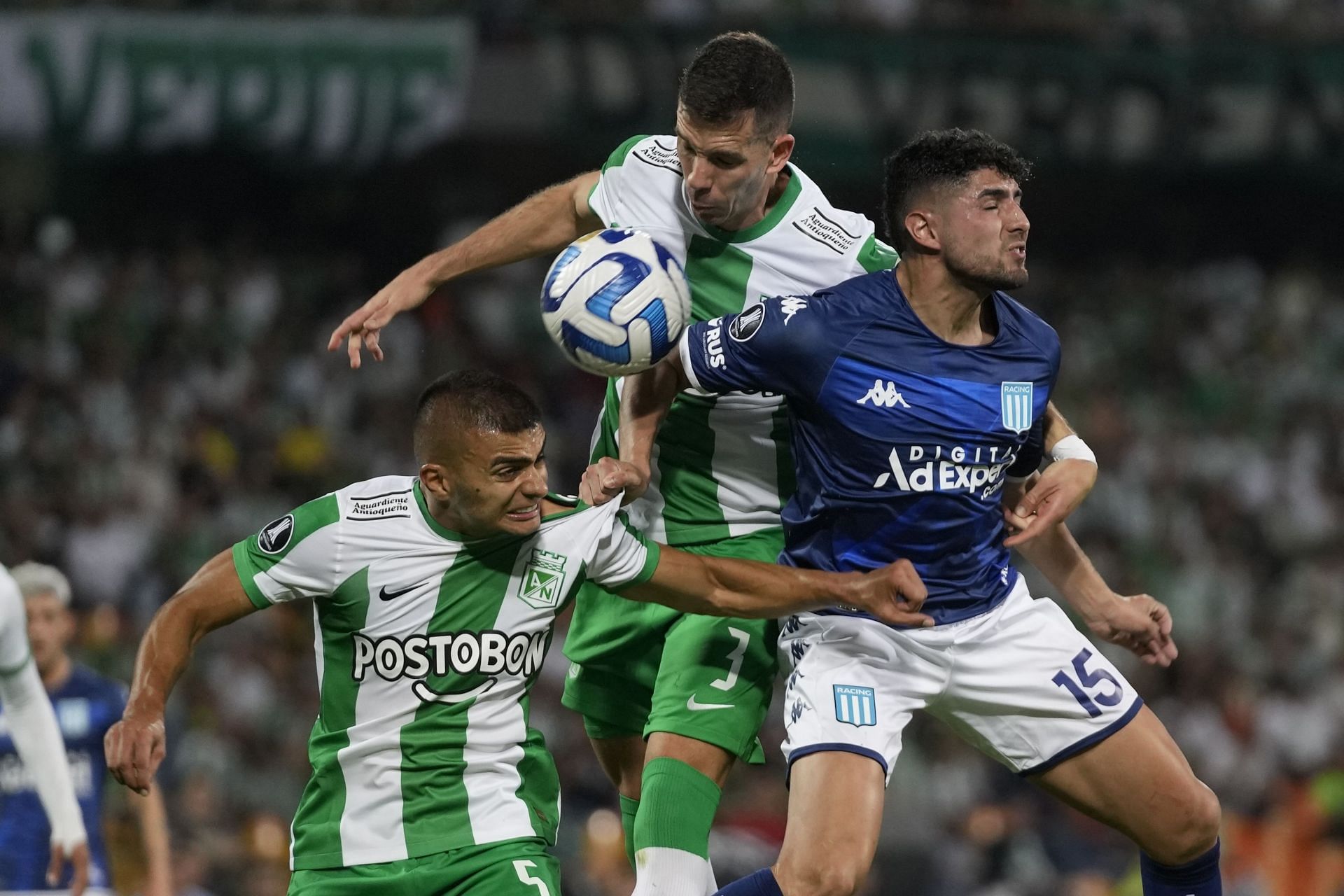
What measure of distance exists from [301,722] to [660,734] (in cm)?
617

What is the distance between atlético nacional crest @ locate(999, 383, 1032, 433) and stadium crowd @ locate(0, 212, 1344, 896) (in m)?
4.79

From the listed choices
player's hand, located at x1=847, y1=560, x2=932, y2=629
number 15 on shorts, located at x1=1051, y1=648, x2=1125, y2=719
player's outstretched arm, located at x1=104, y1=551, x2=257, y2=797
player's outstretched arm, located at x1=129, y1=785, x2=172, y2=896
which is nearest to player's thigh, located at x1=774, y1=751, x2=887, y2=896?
player's hand, located at x1=847, y1=560, x2=932, y2=629

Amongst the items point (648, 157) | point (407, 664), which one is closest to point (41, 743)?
point (407, 664)

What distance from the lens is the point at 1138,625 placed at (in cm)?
497

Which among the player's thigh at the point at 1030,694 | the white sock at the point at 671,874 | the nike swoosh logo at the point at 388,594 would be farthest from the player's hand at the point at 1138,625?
the nike swoosh logo at the point at 388,594

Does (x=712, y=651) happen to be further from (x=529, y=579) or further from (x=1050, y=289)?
(x=1050, y=289)

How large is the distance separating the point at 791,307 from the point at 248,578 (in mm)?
1489

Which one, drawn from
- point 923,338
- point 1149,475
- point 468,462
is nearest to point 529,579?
point 468,462

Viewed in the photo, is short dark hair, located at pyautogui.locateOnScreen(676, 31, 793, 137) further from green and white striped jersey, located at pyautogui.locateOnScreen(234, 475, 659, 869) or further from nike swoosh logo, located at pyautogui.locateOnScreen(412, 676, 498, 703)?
nike swoosh logo, located at pyautogui.locateOnScreen(412, 676, 498, 703)

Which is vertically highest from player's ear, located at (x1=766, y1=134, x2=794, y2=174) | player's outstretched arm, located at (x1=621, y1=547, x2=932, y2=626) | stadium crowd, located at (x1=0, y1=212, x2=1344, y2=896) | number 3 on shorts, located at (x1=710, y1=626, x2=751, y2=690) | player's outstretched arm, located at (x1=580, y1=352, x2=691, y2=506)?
player's ear, located at (x1=766, y1=134, x2=794, y2=174)

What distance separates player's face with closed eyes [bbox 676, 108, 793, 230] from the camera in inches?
181

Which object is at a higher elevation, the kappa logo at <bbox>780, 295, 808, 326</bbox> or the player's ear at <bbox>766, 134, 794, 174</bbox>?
the player's ear at <bbox>766, 134, 794, 174</bbox>

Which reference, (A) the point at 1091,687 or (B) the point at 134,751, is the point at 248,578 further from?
(A) the point at 1091,687

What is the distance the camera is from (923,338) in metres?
4.56
